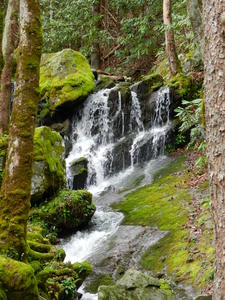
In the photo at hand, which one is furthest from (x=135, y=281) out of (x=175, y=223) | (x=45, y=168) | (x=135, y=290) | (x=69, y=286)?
(x=45, y=168)

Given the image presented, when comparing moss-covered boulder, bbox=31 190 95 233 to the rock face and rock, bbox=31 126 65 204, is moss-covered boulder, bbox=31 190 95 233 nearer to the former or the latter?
rock, bbox=31 126 65 204

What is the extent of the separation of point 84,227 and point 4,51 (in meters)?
5.78

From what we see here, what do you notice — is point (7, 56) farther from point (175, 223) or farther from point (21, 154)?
point (21, 154)

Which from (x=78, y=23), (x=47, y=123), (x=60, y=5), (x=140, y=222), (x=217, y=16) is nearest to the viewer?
(x=217, y=16)

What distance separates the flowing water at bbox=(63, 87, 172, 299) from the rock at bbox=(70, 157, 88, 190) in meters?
0.18

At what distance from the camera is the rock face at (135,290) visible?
18.4ft

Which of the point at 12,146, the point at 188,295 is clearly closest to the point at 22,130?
the point at 12,146

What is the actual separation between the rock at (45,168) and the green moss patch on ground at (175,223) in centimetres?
224

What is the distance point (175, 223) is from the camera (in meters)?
9.30

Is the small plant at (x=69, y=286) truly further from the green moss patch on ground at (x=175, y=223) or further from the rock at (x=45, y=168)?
the rock at (x=45, y=168)

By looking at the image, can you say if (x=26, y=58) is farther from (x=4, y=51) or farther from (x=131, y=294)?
(x=4, y=51)

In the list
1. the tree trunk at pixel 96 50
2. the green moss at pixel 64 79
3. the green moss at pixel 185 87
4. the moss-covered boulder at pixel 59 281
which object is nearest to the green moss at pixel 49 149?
the moss-covered boulder at pixel 59 281

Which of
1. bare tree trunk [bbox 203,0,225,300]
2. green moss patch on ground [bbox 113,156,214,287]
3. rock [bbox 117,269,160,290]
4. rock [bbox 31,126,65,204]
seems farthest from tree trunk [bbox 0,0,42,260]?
rock [bbox 31,126,65,204]

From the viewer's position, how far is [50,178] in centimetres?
1078
